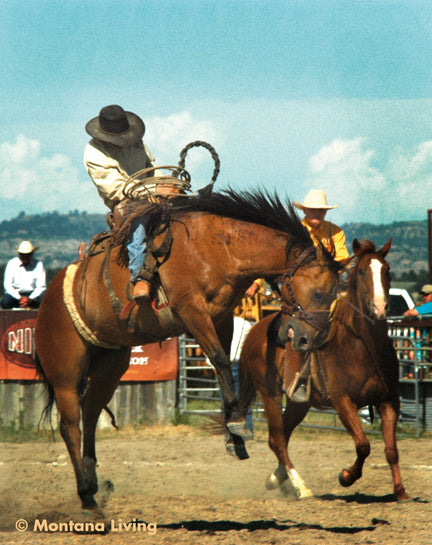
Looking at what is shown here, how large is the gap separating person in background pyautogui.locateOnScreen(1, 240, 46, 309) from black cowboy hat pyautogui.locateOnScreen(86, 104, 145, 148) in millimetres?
4203

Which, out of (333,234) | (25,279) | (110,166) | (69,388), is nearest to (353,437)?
(333,234)

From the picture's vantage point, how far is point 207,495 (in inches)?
267

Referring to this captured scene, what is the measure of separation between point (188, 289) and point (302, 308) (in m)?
0.79

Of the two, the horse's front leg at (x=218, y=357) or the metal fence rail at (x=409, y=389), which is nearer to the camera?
the horse's front leg at (x=218, y=357)

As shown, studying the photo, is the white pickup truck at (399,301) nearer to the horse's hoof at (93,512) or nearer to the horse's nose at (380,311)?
the horse's nose at (380,311)

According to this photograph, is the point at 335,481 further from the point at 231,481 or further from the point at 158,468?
the point at 158,468

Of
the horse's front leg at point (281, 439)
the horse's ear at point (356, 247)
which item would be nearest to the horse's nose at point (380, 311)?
the horse's ear at point (356, 247)

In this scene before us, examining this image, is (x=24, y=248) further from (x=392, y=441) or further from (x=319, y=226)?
(x=392, y=441)

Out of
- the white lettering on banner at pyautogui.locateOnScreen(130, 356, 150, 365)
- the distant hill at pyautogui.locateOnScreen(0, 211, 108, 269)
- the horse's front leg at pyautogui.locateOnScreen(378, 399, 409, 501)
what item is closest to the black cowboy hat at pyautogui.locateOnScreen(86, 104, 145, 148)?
the horse's front leg at pyautogui.locateOnScreen(378, 399, 409, 501)

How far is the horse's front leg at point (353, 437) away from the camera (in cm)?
593

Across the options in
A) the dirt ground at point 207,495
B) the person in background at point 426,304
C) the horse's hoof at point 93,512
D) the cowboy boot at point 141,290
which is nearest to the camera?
the dirt ground at point 207,495

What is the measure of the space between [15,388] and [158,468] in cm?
302

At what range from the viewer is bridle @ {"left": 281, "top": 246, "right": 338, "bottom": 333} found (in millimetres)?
5312

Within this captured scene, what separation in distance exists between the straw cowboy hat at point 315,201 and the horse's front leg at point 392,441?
179cm
